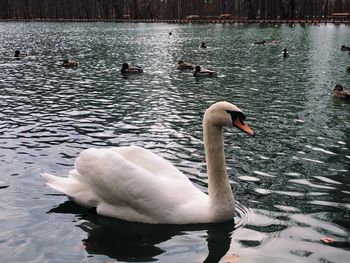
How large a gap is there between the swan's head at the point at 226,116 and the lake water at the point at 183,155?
4.60ft

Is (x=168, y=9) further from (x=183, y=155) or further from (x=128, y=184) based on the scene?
(x=128, y=184)

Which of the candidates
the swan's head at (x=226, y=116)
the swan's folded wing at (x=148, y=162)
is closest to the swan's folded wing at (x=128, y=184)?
the swan's folded wing at (x=148, y=162)

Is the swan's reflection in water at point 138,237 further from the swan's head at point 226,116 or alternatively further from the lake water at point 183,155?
the swan's head at point 226,116

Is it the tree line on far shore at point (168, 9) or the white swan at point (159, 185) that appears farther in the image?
the tree line on far shore at point (168, 9)

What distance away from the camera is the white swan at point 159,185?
6684mm

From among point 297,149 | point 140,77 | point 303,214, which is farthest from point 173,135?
point 140,77

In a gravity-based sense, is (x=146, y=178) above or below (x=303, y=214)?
above

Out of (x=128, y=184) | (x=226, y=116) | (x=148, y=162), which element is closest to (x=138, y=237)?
(x=128, y=184)

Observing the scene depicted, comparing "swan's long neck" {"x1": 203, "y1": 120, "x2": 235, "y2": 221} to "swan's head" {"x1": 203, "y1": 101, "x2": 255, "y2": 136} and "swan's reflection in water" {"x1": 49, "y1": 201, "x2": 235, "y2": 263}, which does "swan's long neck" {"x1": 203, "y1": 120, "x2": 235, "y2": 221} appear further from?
"swan's reflection in water" {"x1": 49, "y1": 201, "x2": 235, "y2": 263}

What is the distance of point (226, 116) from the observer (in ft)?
22.3

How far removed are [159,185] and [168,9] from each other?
389 ft

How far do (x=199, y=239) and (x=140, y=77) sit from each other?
19.3 metres

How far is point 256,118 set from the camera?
1498 cm

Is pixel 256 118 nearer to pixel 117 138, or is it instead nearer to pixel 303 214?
pixel 117 138
